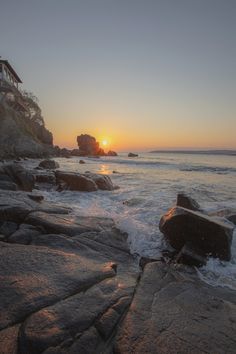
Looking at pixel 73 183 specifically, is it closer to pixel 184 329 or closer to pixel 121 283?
pixel 121 283

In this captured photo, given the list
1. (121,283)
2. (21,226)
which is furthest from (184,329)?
(21,226)

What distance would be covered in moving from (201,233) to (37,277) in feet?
12.1

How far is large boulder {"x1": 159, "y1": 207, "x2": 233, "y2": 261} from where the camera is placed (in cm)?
584

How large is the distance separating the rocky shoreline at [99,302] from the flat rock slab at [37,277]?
0.01 m

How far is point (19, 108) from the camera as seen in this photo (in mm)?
57281

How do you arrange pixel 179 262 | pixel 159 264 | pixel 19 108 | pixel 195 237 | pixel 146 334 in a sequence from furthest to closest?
pixel 19 108
pixel 195 237
pixel 179 262
pixel 159 264
pixel 146 334

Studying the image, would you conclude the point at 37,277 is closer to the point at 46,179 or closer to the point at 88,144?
the point at 46,179

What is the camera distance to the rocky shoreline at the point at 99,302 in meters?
2.92

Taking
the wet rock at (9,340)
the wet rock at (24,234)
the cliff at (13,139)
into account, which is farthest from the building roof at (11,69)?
the wet rock at (9,340)

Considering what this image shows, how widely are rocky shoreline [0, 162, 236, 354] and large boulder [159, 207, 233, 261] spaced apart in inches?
3.8

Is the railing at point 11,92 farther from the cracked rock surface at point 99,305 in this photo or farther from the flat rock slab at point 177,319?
the flat rock slab at point 177,319

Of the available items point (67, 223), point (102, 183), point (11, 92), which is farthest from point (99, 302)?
point (11, 92)

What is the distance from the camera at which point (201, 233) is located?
5953 millimetres

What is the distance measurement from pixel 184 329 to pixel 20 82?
62627 millimetres
